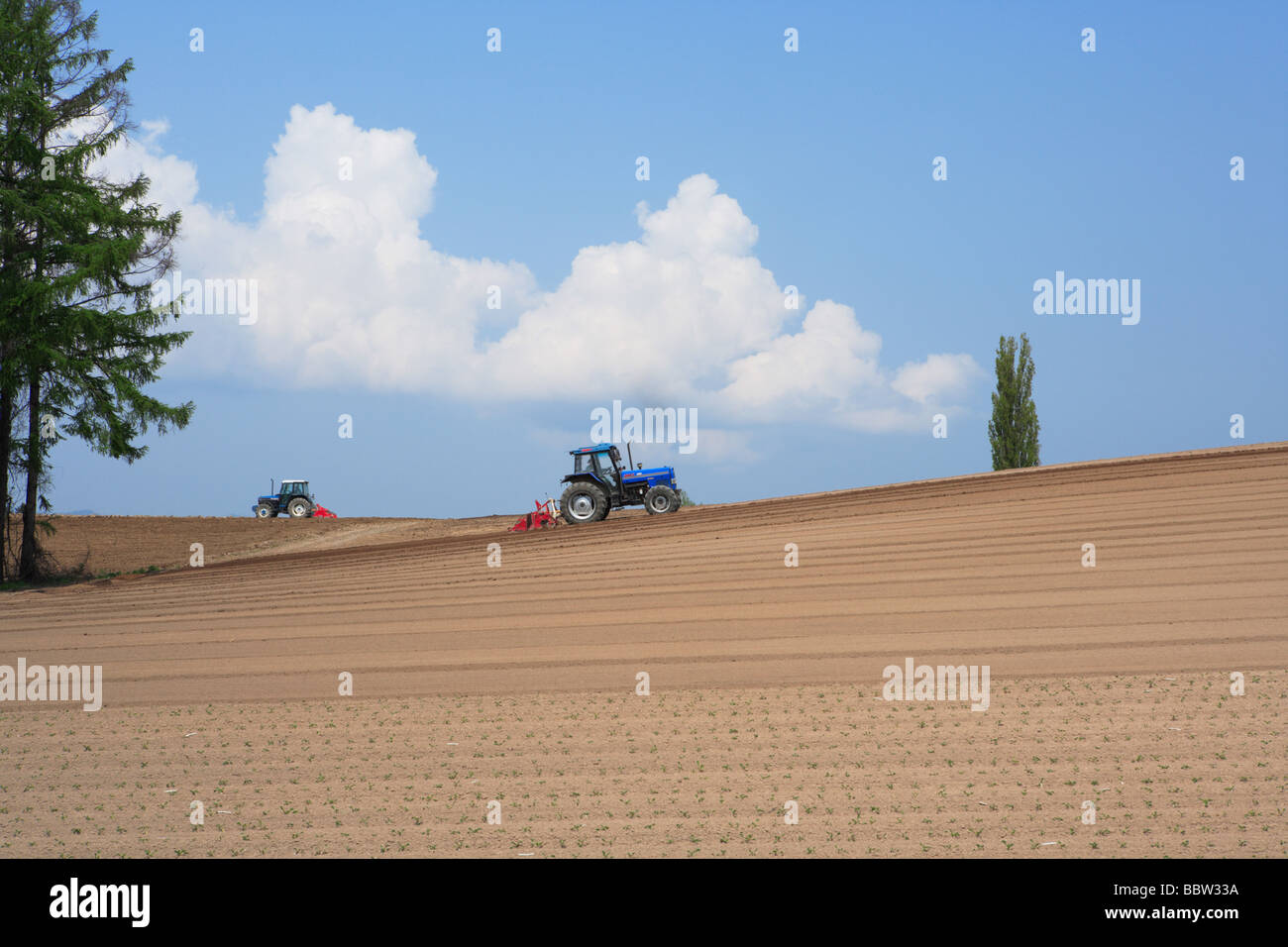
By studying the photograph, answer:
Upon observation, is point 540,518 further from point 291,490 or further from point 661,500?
point 291,490

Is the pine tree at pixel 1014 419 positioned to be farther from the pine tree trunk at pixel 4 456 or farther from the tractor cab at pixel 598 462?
the pine tree trunk at pixel 4 456

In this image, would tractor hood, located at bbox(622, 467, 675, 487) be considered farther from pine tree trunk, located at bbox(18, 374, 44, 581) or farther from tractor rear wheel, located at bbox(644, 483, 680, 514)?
pine tree trunk, located at bbox(18, 374, 44, 581)

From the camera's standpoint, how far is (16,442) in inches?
904

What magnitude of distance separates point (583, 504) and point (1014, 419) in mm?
23353

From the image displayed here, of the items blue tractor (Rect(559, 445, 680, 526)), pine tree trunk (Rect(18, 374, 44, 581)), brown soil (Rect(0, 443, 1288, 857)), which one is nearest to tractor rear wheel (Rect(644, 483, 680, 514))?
blue tractor (Rect(559, 445, 680, 526))

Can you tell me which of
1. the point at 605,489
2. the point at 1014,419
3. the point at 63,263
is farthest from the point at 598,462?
the point at 1014,419

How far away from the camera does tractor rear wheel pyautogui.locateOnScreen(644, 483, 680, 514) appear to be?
23.7 m

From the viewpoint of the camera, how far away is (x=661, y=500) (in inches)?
935

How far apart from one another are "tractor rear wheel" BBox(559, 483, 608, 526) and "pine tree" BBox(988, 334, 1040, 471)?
22205 millimetres
